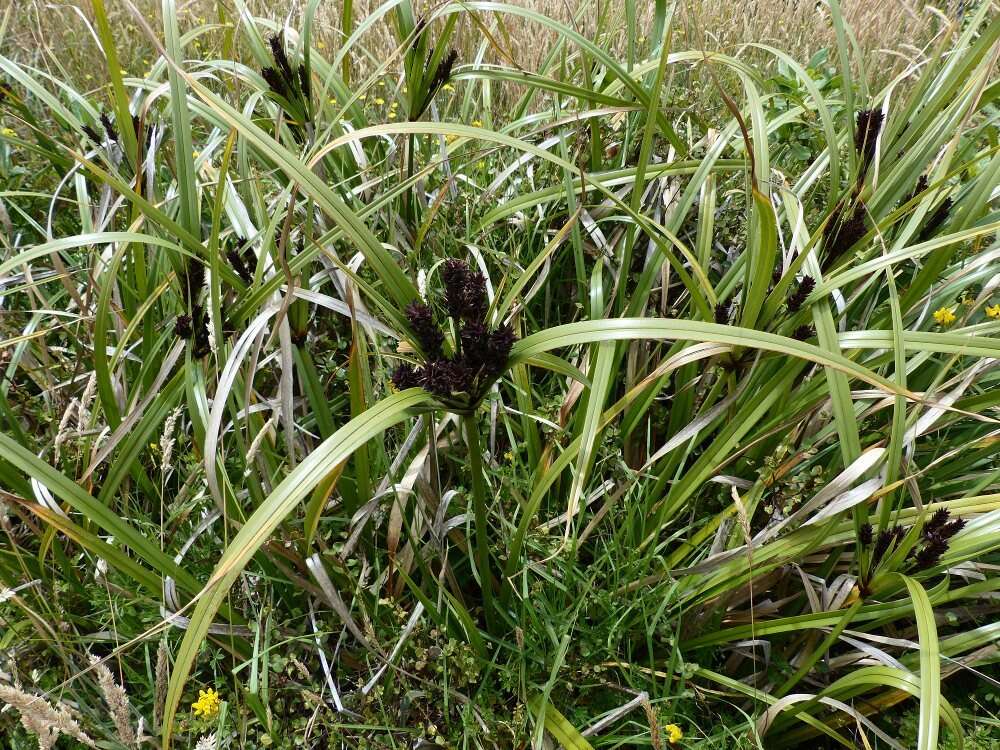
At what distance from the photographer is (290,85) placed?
1.49 metres

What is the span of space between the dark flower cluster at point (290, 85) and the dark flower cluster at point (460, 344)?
820 millimetres

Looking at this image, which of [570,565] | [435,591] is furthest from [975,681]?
[435,591]

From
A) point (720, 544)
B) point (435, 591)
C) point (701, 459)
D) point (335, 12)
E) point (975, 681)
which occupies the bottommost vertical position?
point (975, 681)

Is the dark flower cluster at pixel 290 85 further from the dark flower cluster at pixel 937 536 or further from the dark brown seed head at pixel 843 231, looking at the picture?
the dark flower cluster at pixel 937 536

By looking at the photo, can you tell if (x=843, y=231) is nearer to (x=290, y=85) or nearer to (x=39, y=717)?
(x=290, y=85)

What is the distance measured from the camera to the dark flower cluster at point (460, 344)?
860 millimetres

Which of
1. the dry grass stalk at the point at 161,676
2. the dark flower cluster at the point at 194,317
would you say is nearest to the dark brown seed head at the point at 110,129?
the dark flower cluster at the point at 194,317

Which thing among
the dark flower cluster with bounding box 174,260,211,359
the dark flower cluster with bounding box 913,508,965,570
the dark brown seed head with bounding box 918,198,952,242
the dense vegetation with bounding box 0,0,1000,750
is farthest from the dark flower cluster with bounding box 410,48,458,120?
the dark flower cluster with bounding box 913,508,965,570

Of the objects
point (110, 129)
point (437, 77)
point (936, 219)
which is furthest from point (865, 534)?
point (110, 129)

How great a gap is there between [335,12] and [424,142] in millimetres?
1829

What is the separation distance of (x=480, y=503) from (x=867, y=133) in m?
1.11

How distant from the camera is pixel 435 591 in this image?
4.77 feet

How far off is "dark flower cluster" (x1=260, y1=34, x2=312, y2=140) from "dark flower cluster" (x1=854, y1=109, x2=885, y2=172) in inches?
45.1

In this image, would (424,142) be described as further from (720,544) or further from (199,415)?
(720,544)
